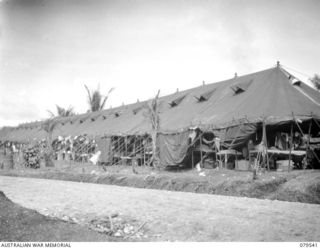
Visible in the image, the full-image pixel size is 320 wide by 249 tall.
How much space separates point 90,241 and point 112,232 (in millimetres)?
943

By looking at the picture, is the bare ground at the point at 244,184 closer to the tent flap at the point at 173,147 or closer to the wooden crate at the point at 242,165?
the wooden crate at the point at 242,165

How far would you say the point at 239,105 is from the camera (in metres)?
16.3

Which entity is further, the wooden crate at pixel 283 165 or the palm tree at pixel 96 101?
the palm tree at pixel 96 101

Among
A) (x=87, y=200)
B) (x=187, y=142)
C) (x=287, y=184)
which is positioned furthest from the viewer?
(x=187, y=142)

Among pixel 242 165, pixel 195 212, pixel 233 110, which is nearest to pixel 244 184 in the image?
pixel 195 212

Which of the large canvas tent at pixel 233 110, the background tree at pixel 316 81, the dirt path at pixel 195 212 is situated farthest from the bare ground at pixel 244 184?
the background tree at pixel 316 81

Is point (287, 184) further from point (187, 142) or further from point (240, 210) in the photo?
point (187, 142)

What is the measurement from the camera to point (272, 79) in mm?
16922

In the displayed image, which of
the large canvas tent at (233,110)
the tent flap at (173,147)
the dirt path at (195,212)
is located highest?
the large canvas tent at (233,110)

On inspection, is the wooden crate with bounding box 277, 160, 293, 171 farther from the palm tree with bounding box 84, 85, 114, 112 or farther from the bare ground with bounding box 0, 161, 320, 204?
the palm tree with bounding box 84, 85, 114, 112

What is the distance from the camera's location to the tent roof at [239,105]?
45.7 ft

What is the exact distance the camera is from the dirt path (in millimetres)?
5422

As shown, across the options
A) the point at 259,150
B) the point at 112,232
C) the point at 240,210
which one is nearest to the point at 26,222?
the point at 112,232

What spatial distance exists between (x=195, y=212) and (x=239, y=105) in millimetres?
10191
